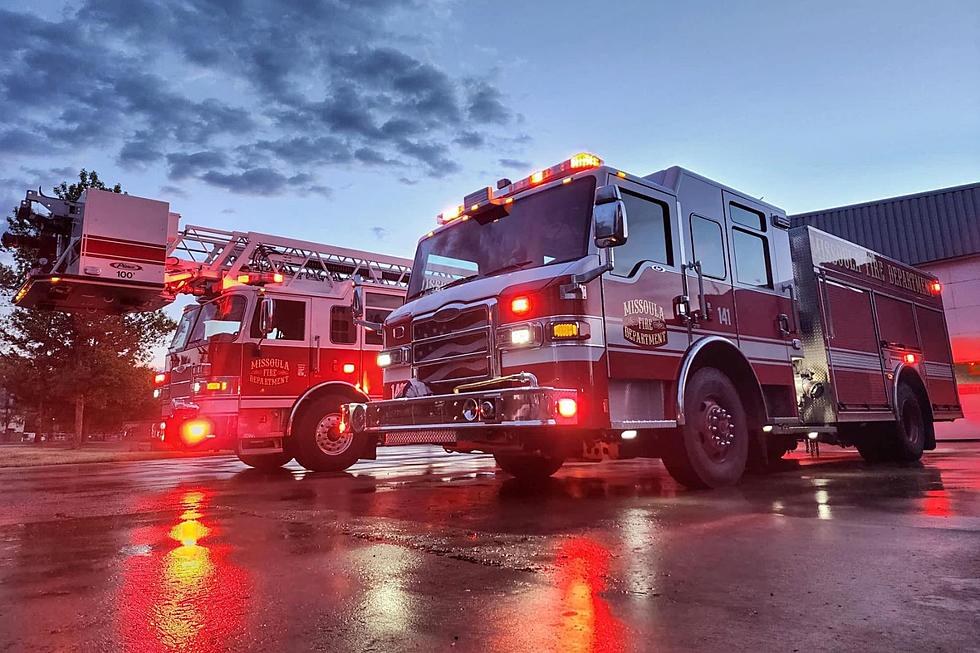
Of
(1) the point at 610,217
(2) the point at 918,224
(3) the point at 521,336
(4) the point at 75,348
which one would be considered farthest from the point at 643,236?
(4) the point at 75,348

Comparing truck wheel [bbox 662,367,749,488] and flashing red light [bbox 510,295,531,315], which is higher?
flashing red light [bbox 510,295,531,315]

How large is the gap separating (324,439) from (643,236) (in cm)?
587

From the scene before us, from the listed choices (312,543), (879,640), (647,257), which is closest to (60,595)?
(312,543)

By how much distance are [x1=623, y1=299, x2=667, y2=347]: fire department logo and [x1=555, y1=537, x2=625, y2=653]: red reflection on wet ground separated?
92.6 inches

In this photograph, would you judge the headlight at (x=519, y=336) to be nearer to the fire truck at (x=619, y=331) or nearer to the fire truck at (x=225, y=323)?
the fire truck at (x=619, y=331)


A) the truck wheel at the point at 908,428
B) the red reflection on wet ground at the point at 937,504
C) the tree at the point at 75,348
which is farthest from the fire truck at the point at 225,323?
the tree at the point at 75,348

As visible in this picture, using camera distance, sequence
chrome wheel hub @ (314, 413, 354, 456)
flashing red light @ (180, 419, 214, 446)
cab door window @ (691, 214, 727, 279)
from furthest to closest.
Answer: chrome wheel hub @ (314, 413, 354, 456)
flashing red light @ (180, 419, 214, 446)
cab door window @ (691, 214, 727, 279)

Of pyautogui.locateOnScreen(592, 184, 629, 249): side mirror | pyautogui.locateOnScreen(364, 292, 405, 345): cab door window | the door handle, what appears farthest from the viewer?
pyautogui.locateOnScreen(364, 292, 405, 345): cab door window

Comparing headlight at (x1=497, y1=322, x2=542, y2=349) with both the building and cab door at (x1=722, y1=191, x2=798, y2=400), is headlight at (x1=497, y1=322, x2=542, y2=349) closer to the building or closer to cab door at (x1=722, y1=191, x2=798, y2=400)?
cab door at (x1=722, y1=191, x2=798, y2=400)

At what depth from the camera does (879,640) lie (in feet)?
7.16

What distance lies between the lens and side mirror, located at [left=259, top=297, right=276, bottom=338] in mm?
9211

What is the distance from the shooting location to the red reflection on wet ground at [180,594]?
7.73 feet

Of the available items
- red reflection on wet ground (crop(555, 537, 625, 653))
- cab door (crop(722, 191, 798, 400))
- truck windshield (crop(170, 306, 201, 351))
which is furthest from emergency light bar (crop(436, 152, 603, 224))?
truck windshield (crop(170, 306, 201, 351))

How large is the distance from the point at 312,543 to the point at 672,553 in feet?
7.06
